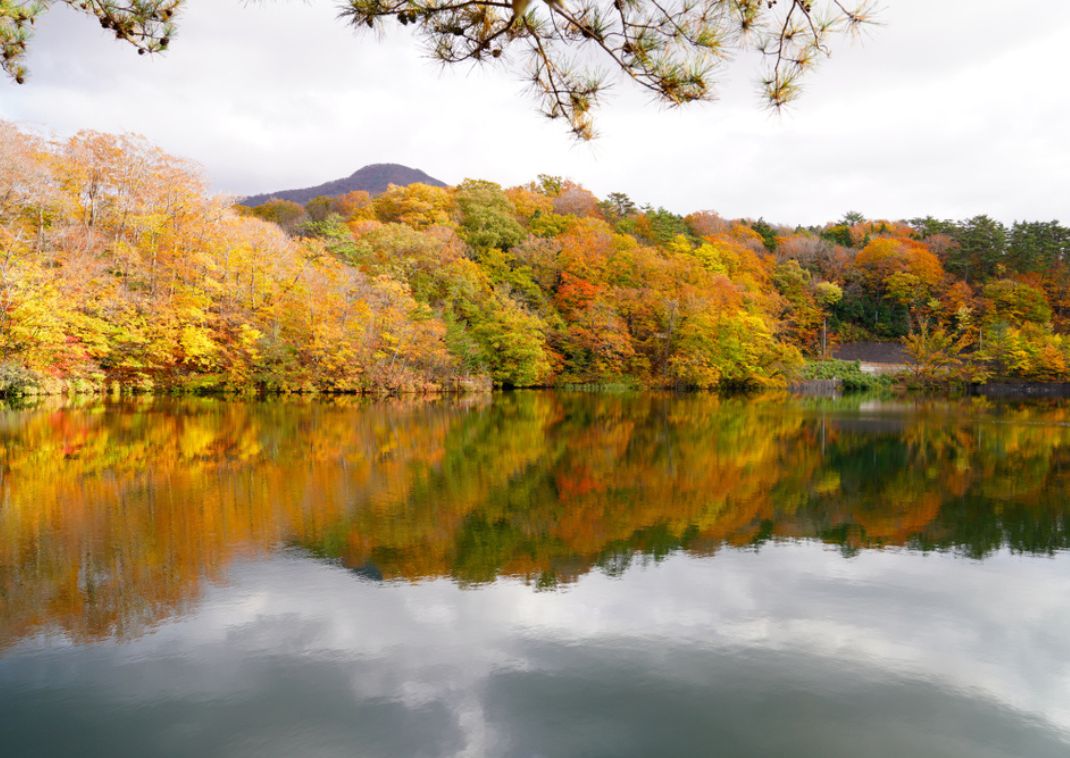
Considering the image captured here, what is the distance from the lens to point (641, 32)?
13.5 feet

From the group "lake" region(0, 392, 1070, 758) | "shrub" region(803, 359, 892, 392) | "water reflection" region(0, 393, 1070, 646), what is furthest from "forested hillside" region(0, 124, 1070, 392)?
"lake" region(0, 392, 1070, 758)

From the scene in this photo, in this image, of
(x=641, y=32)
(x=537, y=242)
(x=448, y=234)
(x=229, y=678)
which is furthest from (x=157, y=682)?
(x=537, y=242)

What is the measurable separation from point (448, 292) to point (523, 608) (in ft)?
81.6

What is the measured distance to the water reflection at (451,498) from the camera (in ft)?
16.3

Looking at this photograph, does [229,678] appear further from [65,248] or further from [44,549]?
[65,248]

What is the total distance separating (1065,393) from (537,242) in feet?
85.8

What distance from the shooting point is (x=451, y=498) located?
7.29 m

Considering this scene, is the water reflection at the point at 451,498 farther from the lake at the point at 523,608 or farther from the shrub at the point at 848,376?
the shrub at the point at 848,376

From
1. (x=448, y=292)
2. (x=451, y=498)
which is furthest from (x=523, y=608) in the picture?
(x=448, y=292)

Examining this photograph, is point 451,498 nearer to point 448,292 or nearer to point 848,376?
point 448,292

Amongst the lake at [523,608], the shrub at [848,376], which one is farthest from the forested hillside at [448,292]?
the lake at [523,608]

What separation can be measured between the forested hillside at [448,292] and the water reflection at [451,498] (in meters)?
7.06

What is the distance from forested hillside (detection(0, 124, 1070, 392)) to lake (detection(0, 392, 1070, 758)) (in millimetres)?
12605

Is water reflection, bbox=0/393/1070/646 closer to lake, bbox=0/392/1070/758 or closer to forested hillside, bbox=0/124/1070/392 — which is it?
lake, bbox=0/392/1070/758
